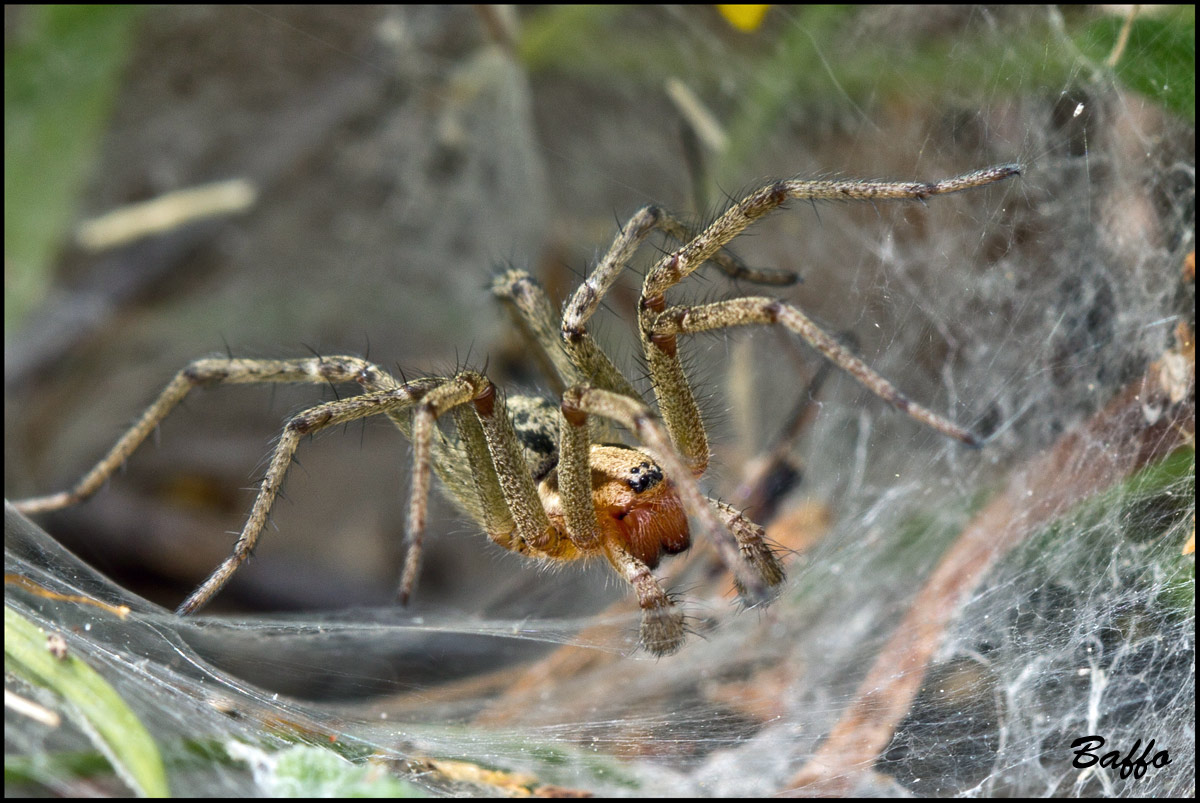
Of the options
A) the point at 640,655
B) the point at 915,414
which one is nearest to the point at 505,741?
the point at 640,655

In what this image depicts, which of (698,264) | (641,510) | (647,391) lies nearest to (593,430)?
(647,391)

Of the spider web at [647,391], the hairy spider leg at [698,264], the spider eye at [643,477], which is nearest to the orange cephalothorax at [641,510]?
the spider eye at [643,477]

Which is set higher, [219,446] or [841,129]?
[841,129]

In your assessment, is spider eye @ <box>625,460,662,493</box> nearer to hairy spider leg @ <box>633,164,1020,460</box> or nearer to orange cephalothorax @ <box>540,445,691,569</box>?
orange cephalothorax @ <box>540,445,691,569</box>

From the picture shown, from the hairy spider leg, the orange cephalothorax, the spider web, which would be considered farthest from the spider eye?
the spider web

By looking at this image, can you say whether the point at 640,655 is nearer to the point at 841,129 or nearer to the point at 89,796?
the point at 89,796

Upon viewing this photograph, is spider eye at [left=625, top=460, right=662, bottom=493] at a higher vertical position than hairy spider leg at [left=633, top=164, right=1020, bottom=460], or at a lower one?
lower

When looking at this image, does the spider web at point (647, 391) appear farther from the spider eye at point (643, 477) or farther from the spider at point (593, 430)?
the spider eye at point (643, 477)
